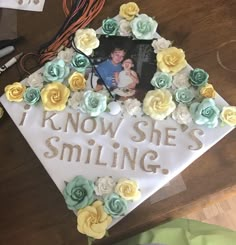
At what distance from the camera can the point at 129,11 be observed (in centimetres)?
83

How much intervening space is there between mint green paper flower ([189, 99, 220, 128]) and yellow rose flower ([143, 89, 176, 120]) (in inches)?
1.8

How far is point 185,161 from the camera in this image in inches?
28.4

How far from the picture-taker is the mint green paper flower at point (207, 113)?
723 millimetres

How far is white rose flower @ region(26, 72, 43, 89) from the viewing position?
32.0 inches

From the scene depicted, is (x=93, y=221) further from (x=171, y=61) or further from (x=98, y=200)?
(x=171, y=61)

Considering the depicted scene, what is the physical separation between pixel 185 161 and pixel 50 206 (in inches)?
10.2

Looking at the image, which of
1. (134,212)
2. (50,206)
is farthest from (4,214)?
(134,212)

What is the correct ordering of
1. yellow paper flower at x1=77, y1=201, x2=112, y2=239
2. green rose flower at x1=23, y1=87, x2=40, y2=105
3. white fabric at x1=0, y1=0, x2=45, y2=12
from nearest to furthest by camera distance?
yellow paper flower at x1=77, y1=201, x2=112, y2=239 → green rose flower at x1=23, y1=87, x2=40, y2=105 → white fabric at x1=0, y1=0, x2=45, y2=12

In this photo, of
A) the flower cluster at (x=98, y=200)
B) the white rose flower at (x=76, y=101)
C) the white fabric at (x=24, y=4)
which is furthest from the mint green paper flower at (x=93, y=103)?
the white fabric at (x=24, y=4)

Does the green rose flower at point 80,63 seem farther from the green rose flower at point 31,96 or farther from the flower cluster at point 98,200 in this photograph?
the flower cluster at point 98,200

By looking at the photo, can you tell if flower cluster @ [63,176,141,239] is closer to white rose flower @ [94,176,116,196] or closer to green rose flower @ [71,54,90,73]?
white rose flower @ [94,176,116,196]

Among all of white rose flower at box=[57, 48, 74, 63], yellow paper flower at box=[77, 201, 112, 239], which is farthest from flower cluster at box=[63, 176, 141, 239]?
white rose flower at box=[57, 48, 74, 63]

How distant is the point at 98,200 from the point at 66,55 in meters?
0.30

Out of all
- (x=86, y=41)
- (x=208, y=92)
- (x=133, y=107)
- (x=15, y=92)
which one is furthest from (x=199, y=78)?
(x=15, y=92)
